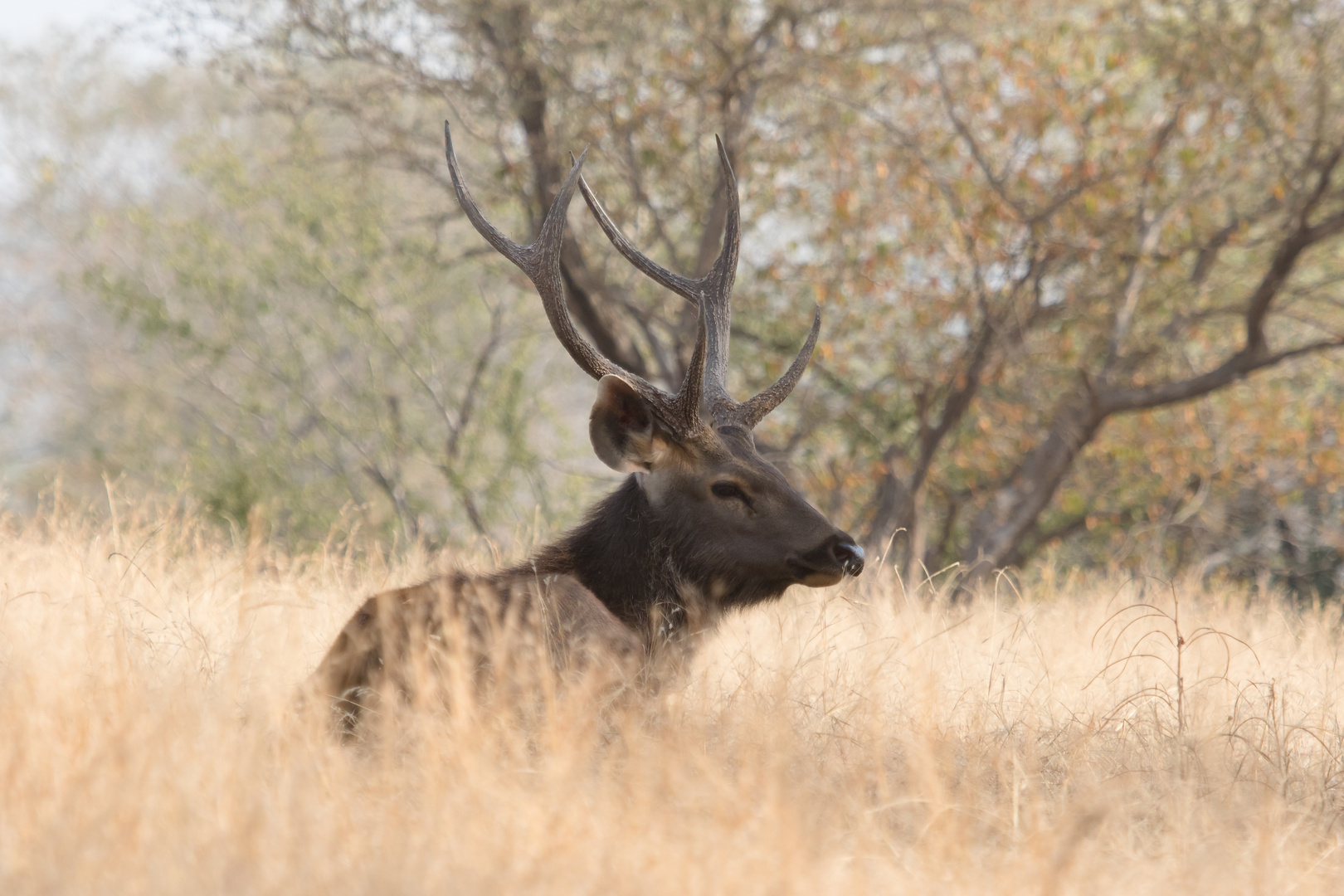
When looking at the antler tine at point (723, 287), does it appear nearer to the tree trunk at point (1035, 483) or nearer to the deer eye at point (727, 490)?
the deer eye at point (727, 490)

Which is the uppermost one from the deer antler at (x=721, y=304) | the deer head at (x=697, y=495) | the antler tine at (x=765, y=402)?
the deer antler at (x=721, y=304)

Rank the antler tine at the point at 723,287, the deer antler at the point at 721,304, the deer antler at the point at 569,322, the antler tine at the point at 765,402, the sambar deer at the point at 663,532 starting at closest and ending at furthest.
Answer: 1. the sambar deer at the point at 663,532
2. the deer antler at the point at 569,322
3. the antler tine at the point at 765,402
4. the deer antler at the point at 721,304
5. the antler tine at the point at 723,287

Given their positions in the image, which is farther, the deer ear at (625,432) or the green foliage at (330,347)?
the green foliage at (330,347)

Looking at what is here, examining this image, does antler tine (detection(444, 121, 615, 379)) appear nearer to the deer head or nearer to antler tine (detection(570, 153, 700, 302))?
the deer head

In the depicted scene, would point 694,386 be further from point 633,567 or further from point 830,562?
point 830,562

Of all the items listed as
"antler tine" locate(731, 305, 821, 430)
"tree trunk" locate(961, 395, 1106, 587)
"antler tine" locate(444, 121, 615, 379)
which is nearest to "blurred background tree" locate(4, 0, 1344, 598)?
"tree trunk" locate(961, 395, 1106, 587)

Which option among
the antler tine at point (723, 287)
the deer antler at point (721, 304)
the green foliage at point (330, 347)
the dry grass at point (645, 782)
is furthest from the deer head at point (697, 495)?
the green foliage at point (330, 347)

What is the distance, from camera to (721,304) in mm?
6492

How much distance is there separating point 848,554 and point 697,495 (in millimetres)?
746

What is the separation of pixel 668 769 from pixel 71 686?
2043 millimetres

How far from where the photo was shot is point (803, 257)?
13.1 m

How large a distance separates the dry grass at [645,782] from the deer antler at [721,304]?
45.5 inches

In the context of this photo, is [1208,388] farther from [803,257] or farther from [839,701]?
[839,701]

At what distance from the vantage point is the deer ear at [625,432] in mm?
5398
